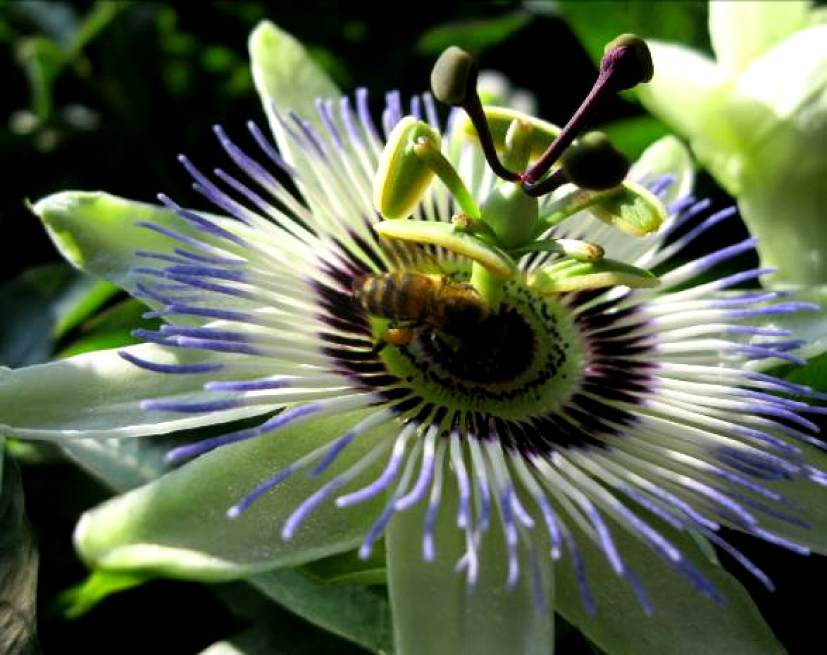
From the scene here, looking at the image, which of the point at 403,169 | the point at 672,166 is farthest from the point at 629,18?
the point at 403,169

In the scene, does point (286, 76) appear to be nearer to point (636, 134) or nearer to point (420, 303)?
point (420, 303)

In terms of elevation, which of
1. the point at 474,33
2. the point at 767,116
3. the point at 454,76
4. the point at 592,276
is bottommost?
the point at 592,276

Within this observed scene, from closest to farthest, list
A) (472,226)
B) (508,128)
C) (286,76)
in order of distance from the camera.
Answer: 1. (472,226)
2. (508,128)
3. (286,76)

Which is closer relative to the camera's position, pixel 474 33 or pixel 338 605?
pixel 338 605

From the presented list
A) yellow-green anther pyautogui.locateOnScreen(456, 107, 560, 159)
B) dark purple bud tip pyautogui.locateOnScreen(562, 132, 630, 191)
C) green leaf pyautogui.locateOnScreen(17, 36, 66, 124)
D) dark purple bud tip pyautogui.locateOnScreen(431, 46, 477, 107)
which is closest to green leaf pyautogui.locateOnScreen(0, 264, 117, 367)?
green leaf pyautogui.locateOnScreen(17, 36, 66, 124)

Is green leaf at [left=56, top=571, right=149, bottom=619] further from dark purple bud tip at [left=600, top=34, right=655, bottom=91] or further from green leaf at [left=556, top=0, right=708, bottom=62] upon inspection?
green leaf at [left=556, top=0, right=708, bottom=62]

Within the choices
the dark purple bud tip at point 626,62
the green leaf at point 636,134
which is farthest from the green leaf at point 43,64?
the dark purple bud tip at point 626,62

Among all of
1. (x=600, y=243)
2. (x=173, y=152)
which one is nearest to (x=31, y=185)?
(x=173, y=152)
